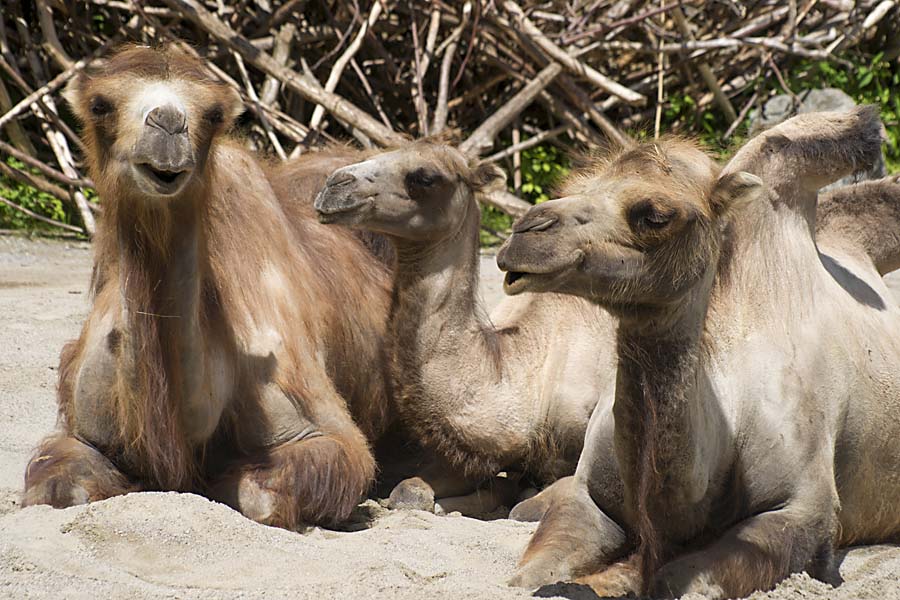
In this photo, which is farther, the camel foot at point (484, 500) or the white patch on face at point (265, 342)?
the camel foot at point (484, 500)

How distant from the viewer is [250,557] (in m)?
3.67

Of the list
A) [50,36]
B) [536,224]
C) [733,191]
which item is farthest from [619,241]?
[50,36]

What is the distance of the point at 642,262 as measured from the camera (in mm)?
3240

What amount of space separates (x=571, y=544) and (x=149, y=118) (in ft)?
5.30

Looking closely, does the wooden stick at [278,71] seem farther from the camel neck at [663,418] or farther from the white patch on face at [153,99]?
the camel neck at [663,418]

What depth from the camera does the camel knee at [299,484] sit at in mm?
4246

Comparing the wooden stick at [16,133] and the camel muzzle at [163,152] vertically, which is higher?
the camel muzzle at [163,152]

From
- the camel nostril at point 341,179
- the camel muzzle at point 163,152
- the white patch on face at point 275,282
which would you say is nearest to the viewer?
the camel muzzle at point 163,152

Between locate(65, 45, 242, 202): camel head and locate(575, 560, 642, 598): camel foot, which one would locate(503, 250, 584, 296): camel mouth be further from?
locate(65, 45, 242, 202): camel head

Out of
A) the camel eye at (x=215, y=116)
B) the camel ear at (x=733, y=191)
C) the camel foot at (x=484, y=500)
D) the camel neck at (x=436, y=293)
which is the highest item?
the camel eye at (x=215, y=116)

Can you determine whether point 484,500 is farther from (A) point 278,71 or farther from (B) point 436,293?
(A) point 278,71

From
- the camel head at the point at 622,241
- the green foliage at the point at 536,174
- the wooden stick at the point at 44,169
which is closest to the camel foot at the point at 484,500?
the camel head at the point at 622,241

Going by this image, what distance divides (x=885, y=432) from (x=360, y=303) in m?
2.06

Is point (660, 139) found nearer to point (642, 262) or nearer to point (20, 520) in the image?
point (642, 262)
